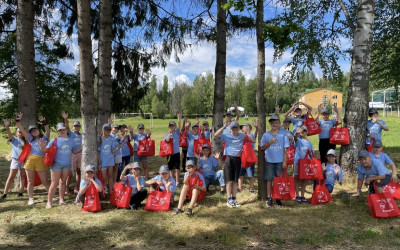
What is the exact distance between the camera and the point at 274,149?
5.29 metres

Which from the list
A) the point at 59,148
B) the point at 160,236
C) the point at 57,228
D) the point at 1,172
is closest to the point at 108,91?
the point at 59,148

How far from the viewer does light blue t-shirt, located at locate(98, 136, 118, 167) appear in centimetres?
607

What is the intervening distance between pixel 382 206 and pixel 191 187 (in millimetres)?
3128

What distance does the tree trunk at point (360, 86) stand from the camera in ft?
21.4

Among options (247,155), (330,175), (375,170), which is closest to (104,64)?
(247,155)

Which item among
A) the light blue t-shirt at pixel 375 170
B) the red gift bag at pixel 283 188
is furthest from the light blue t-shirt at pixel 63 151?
the light blue t-shirt at pixel 375 170

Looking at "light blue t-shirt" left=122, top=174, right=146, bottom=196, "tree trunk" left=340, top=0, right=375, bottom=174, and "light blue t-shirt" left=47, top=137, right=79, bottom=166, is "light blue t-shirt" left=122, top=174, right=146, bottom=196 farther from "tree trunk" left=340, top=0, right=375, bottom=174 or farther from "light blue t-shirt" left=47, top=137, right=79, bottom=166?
"tree trunk" left=340, top=0, right=375, bottom=174

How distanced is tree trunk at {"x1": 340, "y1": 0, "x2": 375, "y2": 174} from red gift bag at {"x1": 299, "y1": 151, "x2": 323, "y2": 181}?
169 centimetres

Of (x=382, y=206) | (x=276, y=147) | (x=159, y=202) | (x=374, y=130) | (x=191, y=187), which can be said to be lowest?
(x=159, y=202)

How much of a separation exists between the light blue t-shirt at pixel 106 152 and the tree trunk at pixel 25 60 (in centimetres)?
227

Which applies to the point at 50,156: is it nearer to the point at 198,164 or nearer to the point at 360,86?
the point at 198,164

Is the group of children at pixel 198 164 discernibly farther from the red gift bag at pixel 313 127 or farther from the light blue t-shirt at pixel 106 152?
the red gift bag at pixel 313 127

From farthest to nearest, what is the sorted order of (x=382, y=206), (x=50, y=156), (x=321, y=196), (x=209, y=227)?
(x=50, y=156)
(x=321, y=196)
(x=382, y=206)
(x=209, y=227)

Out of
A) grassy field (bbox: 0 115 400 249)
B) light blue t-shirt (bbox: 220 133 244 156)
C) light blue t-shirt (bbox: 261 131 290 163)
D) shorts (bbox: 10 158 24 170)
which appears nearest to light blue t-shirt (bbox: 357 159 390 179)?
grassy field (bbox: 0 115 400 249)
